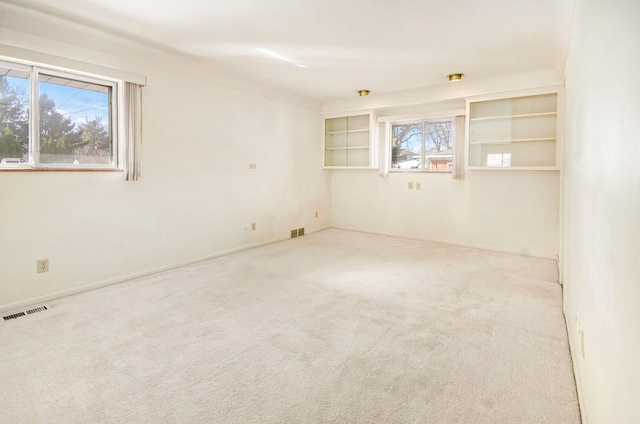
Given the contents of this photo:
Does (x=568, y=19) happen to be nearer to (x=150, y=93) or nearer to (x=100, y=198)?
(x=150, y=93)

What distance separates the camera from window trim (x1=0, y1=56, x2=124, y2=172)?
301cm

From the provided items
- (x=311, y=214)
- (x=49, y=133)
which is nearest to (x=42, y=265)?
(x=49, y=133)

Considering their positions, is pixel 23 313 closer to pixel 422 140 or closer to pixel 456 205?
pixel 456 205

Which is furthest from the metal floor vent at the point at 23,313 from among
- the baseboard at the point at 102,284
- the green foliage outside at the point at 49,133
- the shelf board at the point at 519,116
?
the shelf board at the point at 519,116

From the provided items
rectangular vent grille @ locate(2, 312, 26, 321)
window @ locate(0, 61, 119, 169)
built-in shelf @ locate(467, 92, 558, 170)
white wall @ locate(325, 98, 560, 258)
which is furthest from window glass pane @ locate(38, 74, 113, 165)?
built-in shelf @ locate(467, 92, 558, 170)

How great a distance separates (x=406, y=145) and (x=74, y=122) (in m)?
4.79

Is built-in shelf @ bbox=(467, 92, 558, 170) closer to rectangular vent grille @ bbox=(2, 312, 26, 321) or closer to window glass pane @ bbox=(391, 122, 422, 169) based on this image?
window glass pane @ bbox=(391, 122, 422, 169)

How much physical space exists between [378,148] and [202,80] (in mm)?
3203

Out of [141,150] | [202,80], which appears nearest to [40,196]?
[141,150]

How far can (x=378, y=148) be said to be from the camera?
6230 mm

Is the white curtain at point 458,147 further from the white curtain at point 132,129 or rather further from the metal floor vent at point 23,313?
the metal floor vent at point 23,313

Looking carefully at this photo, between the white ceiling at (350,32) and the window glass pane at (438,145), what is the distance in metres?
1.09

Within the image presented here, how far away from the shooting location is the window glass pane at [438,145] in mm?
5590

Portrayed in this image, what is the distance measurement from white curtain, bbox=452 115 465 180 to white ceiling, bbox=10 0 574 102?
80 cm
